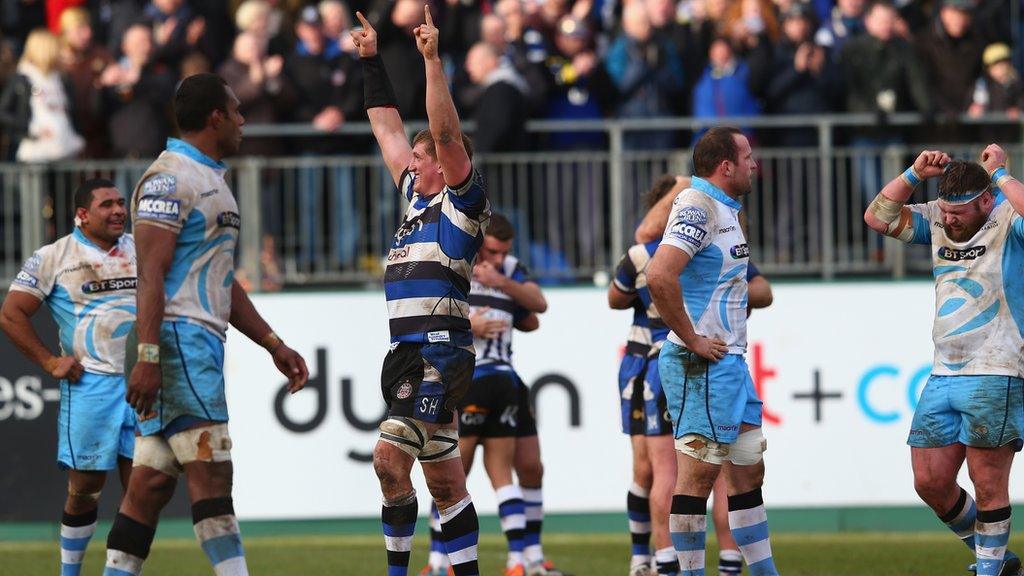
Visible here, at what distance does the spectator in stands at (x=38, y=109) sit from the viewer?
14.8 m

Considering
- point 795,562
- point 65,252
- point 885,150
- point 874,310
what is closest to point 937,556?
point 795,562

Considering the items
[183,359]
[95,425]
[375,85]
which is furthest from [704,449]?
[95,425]

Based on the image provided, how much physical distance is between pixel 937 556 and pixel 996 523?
3.31 meters

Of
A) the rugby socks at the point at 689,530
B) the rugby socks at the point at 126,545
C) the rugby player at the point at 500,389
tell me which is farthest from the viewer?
the rugby player at the point at 500,389

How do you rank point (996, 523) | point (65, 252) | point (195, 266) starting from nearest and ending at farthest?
point (195, 266)
point (996, 523)
point (65, 252)

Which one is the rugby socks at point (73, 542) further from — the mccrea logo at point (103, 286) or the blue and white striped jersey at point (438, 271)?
the blue and white striped jersey at point (438, 271)

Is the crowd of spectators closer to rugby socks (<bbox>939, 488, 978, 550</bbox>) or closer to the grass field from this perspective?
the grass field

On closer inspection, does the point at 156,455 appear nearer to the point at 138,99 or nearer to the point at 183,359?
the point at 183,359

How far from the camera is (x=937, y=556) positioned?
11.9 m

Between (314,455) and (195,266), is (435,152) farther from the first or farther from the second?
(314,455)

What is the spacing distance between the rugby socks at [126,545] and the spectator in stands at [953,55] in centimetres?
1038

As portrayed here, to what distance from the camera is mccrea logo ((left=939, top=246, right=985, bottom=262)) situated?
8.81m

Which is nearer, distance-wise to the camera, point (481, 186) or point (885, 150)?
point (481, 186)

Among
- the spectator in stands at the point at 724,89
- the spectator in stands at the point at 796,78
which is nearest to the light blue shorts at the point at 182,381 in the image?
the spectator in stands at the point at 724,89
